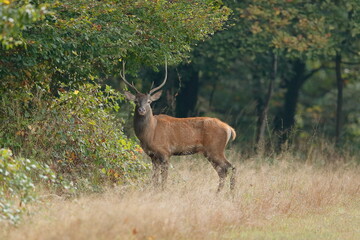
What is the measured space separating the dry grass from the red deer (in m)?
0.34

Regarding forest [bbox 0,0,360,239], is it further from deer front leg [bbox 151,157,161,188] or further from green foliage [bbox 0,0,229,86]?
deer front leg [bbox 151,157,161,188]

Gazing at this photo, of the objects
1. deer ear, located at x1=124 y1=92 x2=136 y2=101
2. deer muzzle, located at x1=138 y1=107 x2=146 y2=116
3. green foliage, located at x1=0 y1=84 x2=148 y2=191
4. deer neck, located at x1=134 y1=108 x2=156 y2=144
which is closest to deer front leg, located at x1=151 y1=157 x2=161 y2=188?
green foliage, located at x1=0 y1=84 x2=148 y2=191

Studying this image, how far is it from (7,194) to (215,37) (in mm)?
10892

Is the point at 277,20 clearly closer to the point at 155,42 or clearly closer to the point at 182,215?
the point at 155,42

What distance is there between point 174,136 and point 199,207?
379cm

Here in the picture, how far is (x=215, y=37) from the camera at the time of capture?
19.7 metres

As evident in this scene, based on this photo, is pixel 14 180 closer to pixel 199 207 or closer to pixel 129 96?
pixel 199 207

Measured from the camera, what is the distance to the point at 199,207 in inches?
377

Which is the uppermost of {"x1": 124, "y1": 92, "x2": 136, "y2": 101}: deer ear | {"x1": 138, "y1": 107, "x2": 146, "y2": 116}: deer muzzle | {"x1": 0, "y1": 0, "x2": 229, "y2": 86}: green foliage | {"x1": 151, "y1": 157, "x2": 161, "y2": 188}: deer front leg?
{"x1": 0, "y1": 0, "x2": 229, "y2": 86}: green foliage

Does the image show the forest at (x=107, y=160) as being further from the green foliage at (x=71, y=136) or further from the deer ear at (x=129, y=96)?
the deer ear at (x=129, y=96)

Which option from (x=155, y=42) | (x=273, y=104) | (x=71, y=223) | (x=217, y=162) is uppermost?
(x=155, y=42)

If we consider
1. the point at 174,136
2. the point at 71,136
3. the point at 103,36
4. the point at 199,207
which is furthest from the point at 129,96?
the point at 199,207

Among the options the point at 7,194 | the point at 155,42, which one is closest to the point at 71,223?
the point at 7,194

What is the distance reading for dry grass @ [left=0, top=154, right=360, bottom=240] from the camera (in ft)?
26.2
